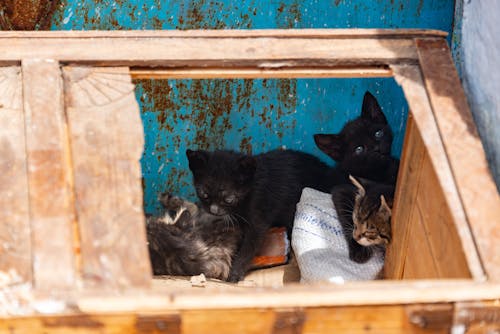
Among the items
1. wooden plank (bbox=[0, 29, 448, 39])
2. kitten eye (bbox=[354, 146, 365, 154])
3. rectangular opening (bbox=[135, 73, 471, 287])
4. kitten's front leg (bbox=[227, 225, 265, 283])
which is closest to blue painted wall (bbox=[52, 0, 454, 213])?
rectangular opening (bbox=[135, 73, 471, 287])

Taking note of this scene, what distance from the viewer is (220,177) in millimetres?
3338

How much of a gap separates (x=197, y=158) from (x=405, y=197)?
1.07 meters

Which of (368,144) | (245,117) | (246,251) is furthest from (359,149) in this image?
(246,251)

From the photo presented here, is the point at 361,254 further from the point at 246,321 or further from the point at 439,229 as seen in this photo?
the point at 246,321

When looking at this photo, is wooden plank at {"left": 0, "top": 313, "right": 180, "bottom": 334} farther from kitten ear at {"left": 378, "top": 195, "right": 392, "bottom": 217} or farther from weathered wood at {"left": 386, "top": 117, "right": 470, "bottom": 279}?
kitten ear at {"left": 378, "top": 195, "right": 392, "bottom": 217}

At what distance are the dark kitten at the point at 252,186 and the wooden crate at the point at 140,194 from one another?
0.92 m

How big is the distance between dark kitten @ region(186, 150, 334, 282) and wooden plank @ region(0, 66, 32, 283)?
1143 mm

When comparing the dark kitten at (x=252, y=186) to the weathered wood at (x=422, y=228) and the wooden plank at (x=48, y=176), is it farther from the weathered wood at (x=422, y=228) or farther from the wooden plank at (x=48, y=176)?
the wooden plank at (x=48, y=176)

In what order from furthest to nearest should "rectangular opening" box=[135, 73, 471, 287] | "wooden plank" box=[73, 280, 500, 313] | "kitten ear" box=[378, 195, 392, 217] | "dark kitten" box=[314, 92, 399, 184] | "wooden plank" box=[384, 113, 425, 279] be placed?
"rectangular opening" box=[135, 73, 471, 287] → "dark kitten" box=[314, 92, 399, 184] → "kitten ear" box=[378, 195, 392, 217] → "wooden plank" box=[384, 113, 425, 279] → "wooden plank" box=[73, 280, 500, 313]

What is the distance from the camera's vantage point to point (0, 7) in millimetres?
3252

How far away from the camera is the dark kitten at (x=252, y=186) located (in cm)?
335

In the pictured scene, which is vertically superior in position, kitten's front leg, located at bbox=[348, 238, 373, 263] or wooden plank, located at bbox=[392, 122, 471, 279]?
wooden plank, located at bbox=[392, 122, 471, 279]

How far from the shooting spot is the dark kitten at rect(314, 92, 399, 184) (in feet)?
11.3

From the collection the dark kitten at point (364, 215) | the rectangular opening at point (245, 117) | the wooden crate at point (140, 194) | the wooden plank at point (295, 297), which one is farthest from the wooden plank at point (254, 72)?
the rectangular opening at point (245, 117)
